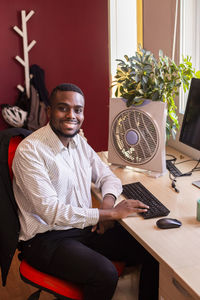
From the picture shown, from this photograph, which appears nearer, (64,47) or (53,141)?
(53,141)

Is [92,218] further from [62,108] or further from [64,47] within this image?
[64,47]

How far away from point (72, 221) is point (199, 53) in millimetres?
1378

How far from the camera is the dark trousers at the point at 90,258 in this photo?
1492 mm

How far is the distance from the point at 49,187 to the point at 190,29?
140 centimetres

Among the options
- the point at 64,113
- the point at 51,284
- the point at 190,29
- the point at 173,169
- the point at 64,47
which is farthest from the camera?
the point at 64,47

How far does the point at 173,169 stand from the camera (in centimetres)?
207

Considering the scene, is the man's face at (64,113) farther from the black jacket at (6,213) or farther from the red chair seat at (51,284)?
the red chair seat at (51,284)

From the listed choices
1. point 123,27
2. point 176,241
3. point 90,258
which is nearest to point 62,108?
point 90,258

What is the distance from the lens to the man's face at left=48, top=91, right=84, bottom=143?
173 cm

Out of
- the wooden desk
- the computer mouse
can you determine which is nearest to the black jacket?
the wooden desk

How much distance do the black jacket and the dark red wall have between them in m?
2.06

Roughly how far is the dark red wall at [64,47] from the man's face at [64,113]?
1954 mm

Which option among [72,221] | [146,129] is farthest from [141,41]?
[72,221]

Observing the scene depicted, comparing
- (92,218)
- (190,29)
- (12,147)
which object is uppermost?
(190,29)
